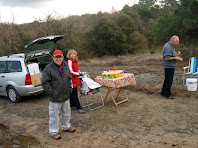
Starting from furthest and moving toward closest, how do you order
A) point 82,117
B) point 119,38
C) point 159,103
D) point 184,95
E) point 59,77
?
1. point 119,38
2. point 184,95
3. point 159,103
4. point 82,117
5. point 59,77

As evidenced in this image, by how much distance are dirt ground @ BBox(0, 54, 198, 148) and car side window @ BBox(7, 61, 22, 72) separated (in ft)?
4.03

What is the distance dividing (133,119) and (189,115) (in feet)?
→ 4.56

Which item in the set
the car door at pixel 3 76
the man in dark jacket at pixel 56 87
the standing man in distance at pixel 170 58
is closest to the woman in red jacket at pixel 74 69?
the man in dark jacket at pixel 56 87

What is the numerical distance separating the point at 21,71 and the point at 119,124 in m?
3.79

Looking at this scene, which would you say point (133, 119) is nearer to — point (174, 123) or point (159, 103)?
point (174, 123)

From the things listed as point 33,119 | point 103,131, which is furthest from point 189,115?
point 33,119

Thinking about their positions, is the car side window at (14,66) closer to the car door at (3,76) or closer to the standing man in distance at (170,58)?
the car door at (3,76)

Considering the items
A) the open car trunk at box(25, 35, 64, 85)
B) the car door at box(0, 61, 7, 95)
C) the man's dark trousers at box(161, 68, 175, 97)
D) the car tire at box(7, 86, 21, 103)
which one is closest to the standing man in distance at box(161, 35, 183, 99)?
the man's dark trousers at box(161, 68, 175, 97)

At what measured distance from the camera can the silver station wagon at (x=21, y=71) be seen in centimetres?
628

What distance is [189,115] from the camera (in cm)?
473

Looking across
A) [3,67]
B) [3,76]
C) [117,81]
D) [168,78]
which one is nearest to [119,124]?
[117,81]

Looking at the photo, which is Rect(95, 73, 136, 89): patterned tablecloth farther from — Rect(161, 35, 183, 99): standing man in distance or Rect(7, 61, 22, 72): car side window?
Rect(7, 61, 22, 72): car side window

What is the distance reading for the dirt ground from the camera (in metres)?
3.73

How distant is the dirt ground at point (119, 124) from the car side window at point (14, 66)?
4.03 ft
